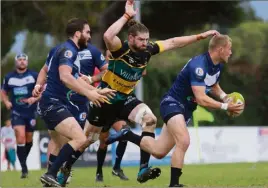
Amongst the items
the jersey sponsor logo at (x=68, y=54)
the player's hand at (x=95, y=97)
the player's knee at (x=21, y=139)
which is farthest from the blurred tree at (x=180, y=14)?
the player's hand at (x=95, y=97)

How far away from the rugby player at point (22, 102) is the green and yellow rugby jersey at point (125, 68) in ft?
18.4

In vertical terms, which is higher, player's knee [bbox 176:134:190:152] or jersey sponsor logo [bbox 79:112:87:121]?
jersey sponsor logo [bbox 79:112:87:121]

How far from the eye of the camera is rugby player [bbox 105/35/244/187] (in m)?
10.7

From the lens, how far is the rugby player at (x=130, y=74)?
10953mm

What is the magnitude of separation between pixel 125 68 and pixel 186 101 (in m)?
0.99

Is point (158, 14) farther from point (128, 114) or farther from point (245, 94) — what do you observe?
point (128, 114)

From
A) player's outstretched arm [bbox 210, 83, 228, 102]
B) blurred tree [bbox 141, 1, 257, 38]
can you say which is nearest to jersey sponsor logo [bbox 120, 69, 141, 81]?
player's outstretched arm [bbox 210, 83, 228, 102]

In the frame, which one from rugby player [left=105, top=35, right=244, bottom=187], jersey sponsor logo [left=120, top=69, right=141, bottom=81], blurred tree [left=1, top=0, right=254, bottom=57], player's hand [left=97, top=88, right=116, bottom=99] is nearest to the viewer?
player's hand [left=97, top=88, right=116, bottom=99]

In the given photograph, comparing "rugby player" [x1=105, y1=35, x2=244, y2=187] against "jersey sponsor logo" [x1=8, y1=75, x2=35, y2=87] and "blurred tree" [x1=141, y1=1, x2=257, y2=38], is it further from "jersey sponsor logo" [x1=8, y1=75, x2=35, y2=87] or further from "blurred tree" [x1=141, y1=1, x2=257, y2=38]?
"blurred tree" [x1=141, y1=1, x2=257, y2=38]

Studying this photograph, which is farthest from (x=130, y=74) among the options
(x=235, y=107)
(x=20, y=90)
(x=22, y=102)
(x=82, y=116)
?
(x=22, y=102)

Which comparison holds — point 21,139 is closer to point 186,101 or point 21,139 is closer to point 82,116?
point 82,116

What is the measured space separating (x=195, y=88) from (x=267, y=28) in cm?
2692

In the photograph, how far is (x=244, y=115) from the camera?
33.0m

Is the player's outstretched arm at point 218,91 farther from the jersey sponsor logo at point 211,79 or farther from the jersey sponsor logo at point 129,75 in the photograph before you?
the jersey sponsor logo at point 129,75
